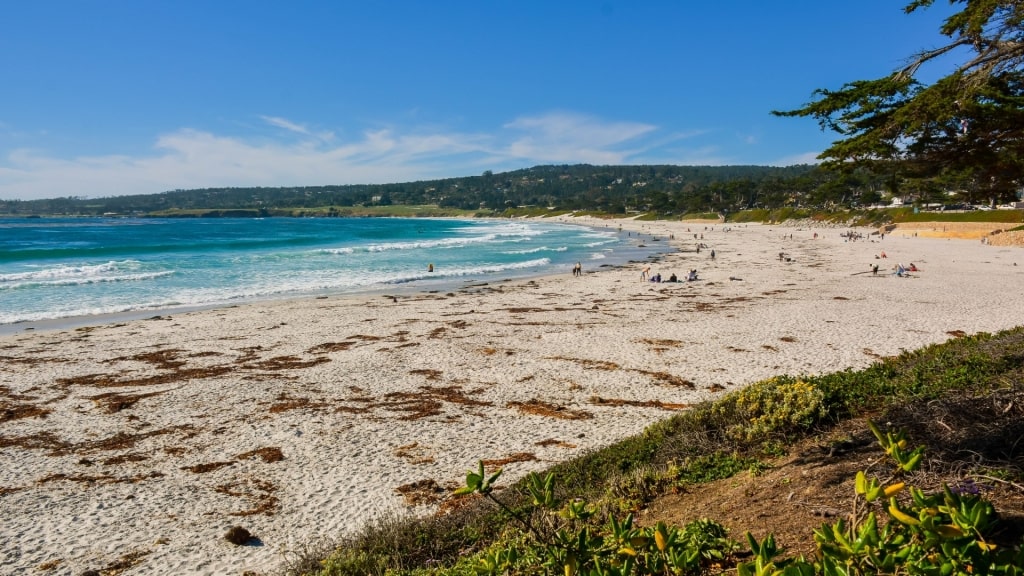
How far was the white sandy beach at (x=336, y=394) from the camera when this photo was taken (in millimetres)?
6934

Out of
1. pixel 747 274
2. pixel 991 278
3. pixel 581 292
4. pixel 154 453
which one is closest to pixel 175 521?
pixel 154 453

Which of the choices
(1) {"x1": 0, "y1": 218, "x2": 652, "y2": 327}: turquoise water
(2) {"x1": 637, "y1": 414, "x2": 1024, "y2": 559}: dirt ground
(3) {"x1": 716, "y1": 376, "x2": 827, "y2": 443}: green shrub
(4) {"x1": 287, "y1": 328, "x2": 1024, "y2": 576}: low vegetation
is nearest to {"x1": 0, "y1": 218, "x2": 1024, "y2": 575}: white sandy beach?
(4) {"x1": 287, "y1": 328, "x2": 1024, "y2": 576}: low vegetation

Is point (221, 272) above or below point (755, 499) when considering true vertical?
below

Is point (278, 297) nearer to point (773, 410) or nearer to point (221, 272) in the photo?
point (221, 272)

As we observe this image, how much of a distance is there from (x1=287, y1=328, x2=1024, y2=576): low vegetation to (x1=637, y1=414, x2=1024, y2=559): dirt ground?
0.04 m

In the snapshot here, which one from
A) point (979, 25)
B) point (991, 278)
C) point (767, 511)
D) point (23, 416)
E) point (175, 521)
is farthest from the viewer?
point (991, 278)

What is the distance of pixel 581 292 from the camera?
26.2 meters

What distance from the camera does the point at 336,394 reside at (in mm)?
11484

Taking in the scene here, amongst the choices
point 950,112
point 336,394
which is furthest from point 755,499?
point 336,394

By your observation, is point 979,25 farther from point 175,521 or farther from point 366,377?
point 366,377

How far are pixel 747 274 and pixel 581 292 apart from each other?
11648 millimetres

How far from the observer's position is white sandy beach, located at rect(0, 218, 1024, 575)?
693cm

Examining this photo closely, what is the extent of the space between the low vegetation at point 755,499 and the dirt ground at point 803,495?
0.04 meters

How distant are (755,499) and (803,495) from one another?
1.17 feet
